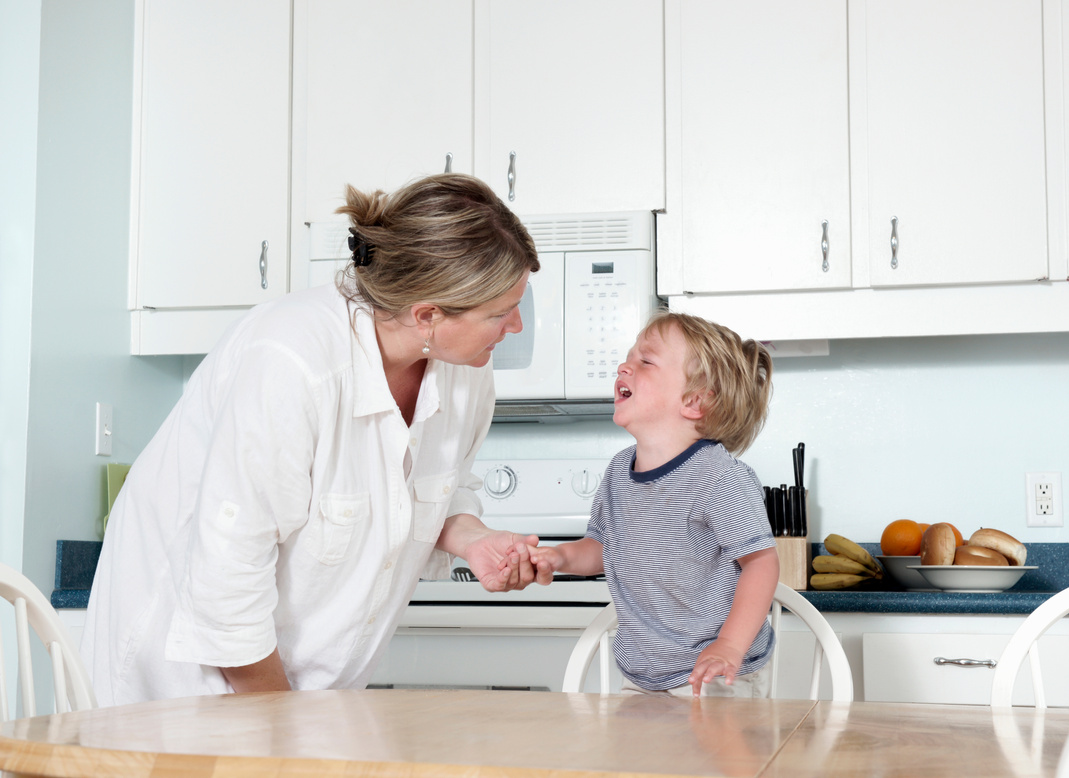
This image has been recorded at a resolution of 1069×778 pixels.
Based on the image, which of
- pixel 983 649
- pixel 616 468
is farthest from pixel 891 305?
pixel 616 468

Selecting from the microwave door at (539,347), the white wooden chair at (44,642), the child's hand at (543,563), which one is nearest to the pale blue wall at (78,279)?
the microwave door at (539,347)

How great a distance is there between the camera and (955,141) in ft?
7.60

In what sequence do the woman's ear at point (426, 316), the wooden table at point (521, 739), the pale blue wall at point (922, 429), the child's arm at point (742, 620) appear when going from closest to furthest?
the wooden table at point (521, 739), the child's arm at point (742, 620), the woman's ear at point (426, 316), the pale blue wall at point (922, 429)

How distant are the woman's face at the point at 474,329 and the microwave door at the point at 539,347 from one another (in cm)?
101

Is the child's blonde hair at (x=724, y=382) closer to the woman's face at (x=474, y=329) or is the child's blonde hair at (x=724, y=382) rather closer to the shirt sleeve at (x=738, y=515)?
the shirt sleeve at (x=738, y=515)

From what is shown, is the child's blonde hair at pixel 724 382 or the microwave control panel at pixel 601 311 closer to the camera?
the child's blonde hair at pixel 724 382

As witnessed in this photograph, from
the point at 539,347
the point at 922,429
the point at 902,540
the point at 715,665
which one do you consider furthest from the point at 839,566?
the point at 715,665

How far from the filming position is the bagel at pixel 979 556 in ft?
6.88

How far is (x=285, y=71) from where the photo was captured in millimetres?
2609

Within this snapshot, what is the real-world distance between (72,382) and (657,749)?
2.06m

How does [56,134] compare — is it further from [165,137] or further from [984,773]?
[984,773]

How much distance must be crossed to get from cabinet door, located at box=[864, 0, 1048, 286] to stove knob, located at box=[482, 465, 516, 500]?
982 millimetres

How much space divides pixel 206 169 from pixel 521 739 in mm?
2206

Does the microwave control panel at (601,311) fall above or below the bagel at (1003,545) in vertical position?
above
